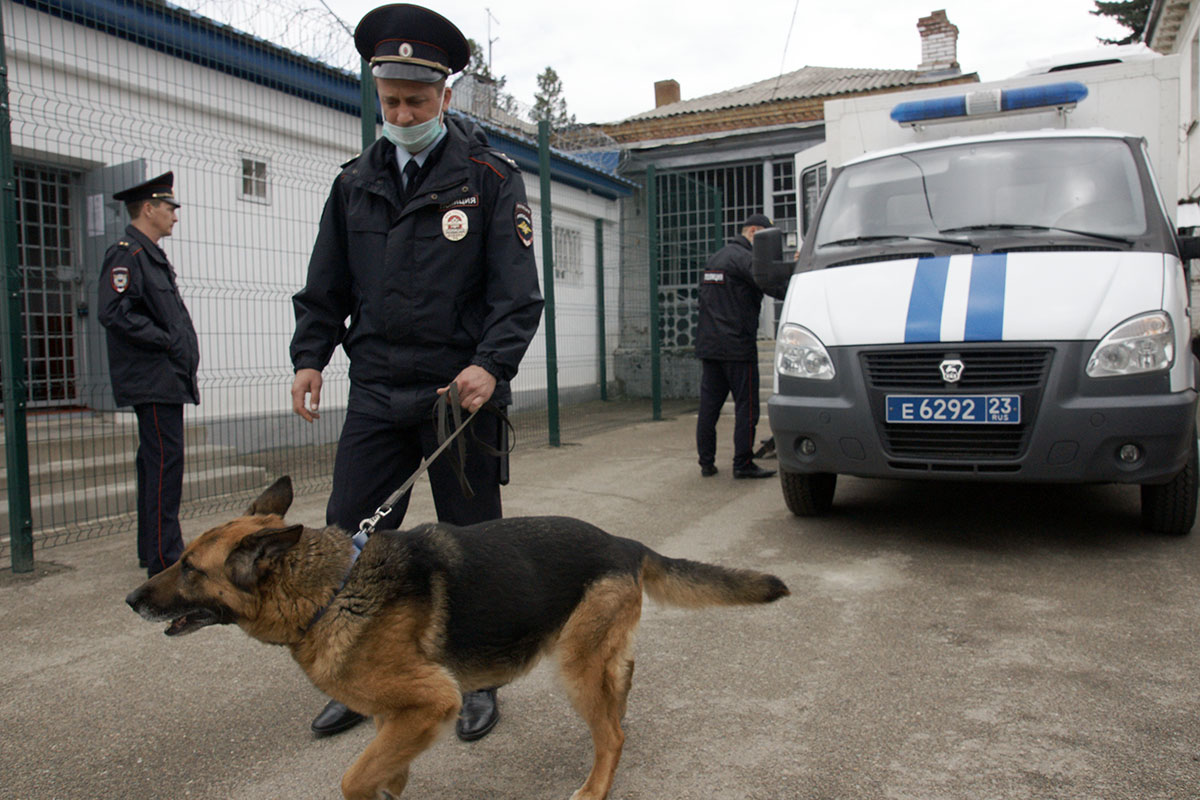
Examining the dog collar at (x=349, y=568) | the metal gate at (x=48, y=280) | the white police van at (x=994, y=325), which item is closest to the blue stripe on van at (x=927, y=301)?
the white police van at (x=994, y=325)

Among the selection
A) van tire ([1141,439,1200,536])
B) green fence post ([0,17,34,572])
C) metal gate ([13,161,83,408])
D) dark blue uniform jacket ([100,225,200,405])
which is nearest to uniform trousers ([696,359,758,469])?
van tire ([1141,439,1200,536])

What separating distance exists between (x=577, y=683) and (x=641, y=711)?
2.10 ft

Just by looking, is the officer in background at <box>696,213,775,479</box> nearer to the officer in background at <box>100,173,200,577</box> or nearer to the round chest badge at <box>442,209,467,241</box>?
the officer in background at <box>100,173,200,577</box>

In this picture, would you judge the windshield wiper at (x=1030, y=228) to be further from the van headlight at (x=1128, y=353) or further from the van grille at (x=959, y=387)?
the van grille at (x=959, y=387)

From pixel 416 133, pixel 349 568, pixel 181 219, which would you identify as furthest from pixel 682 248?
pixel 349 568

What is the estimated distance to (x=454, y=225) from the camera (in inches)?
105

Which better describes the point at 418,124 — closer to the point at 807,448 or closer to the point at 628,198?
the point at 807,448

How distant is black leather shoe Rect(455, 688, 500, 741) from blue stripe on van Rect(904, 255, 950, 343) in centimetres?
277

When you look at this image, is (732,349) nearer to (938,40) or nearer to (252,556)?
(252,556)

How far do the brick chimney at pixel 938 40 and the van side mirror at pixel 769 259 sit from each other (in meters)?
17.2

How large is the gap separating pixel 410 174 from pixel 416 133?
0.47ft

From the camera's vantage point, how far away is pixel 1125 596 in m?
3.68

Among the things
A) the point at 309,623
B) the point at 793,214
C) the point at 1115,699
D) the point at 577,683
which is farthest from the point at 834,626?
the point at 793,214

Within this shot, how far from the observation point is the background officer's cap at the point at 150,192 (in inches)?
172
